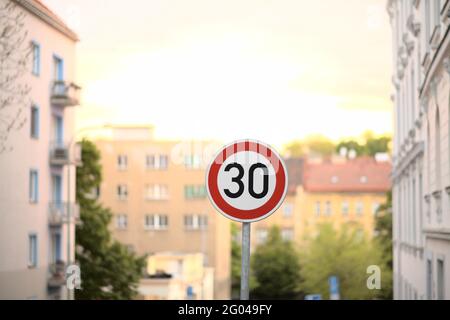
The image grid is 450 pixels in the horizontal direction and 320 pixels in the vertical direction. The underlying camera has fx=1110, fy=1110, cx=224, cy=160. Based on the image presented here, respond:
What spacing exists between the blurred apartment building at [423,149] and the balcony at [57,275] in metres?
8.65

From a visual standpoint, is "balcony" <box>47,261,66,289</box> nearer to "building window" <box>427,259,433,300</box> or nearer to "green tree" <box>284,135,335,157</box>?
"building window" <box>427,259,433,300</box>

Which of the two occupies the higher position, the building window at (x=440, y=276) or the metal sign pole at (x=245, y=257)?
the metal sign pole at (x=245, y=257)

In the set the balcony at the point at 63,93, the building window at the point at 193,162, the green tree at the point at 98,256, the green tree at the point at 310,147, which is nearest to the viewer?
the balcony at the point at 63,93

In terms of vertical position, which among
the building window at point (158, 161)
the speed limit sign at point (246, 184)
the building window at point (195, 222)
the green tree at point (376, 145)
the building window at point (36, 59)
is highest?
the green tree at point (376, 145)

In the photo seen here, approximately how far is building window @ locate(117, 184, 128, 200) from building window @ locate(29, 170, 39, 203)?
49968mm

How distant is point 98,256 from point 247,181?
37971 mm

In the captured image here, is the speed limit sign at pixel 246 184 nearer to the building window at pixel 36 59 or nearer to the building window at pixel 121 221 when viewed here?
the building window at pixel 36 59

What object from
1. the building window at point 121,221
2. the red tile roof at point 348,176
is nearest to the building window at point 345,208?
the red tile roof at point 348,176

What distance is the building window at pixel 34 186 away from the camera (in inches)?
1152

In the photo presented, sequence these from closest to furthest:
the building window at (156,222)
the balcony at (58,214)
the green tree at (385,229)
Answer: the balcony at (58,214) < the green tree at (385,229) < the building window at (156,222)

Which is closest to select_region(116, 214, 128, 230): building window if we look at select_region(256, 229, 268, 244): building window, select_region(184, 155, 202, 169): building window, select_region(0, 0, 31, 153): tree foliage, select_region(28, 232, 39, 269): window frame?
Result: select_region(184, 155, 202, 169): building window

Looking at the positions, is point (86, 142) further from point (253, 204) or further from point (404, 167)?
point (253, 204)

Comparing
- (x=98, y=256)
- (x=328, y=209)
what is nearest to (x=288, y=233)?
(x=328, y=209)

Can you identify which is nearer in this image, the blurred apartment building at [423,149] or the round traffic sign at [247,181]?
the round traffic sign at [247,181]
